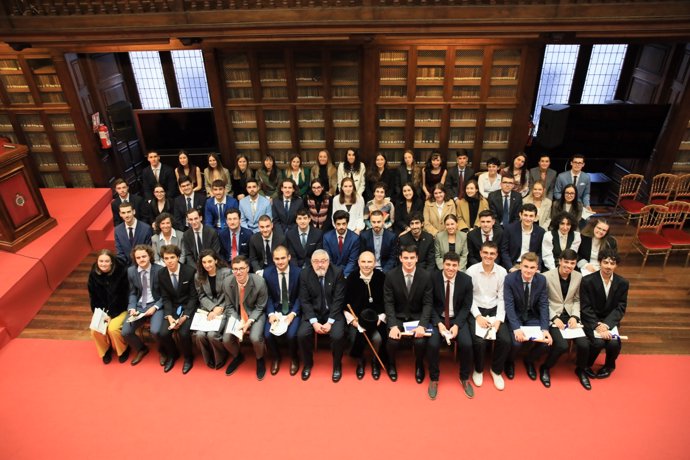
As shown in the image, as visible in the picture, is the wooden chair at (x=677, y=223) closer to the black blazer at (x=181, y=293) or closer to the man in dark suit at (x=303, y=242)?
the man in dark suit at (x=303, y=242)

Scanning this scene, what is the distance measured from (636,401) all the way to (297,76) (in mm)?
5675

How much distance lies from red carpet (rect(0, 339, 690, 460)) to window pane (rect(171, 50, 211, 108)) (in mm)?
5047

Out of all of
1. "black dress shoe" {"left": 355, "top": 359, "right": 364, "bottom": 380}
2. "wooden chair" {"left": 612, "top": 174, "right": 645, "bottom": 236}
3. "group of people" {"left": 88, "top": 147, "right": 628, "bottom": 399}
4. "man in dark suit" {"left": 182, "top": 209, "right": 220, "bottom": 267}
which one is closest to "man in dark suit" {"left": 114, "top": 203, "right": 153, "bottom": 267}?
"group of people" {"left": 88, "top": 147, "right": 628, "bottom": 399}

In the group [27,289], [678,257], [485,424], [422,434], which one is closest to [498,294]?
[485,424]

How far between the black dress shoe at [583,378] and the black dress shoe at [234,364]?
129 inches

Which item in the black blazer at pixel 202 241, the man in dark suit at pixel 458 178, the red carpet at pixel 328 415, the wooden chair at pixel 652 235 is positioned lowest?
the red carpet at pixel 328 415

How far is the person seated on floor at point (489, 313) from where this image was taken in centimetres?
417

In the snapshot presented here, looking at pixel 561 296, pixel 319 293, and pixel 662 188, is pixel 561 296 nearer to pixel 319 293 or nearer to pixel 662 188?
pixel 319 293

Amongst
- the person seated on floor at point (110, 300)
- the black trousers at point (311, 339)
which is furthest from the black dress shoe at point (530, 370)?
the person seated on floor at point (110, 300)

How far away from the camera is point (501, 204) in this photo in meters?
5.61

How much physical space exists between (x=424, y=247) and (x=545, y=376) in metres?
1.70

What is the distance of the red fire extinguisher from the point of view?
23.4ft

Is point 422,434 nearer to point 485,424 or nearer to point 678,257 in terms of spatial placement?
point 485,424

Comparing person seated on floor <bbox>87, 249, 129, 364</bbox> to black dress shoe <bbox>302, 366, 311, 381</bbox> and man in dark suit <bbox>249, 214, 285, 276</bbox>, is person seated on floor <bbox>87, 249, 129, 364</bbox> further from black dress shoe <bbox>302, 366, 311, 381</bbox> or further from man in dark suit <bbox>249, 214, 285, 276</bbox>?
black dress shoe <bbox>302, 366, 311, 381</bbox>
